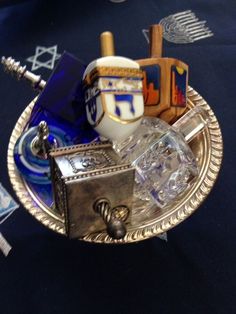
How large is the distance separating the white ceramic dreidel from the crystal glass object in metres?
0.05

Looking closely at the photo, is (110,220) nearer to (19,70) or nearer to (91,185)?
(91,185)

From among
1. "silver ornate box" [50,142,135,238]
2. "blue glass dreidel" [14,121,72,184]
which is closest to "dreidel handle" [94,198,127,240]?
"silver ornate box" [50,142,135,238]

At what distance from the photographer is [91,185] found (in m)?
0.35

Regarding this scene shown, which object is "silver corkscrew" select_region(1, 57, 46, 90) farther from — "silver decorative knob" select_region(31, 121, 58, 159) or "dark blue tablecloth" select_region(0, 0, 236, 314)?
"dark blue tablecloth" select_region(0, 0, 236, 314)

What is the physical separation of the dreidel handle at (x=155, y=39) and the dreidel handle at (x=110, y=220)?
0.20 m

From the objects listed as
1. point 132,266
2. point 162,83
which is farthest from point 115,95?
point 132,266

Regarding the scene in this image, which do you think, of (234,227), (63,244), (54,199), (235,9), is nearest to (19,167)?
(54,199)

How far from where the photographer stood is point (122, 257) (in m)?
0.54

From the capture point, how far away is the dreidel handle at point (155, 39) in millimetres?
448

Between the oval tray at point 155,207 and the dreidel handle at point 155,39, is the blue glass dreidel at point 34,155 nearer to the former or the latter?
the oval tray at point 155,207

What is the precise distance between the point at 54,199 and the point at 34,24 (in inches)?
21.5

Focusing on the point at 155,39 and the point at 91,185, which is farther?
the point at 155,39

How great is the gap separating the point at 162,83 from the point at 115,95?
0.28 feet

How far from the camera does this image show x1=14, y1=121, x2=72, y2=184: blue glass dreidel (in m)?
0.44
